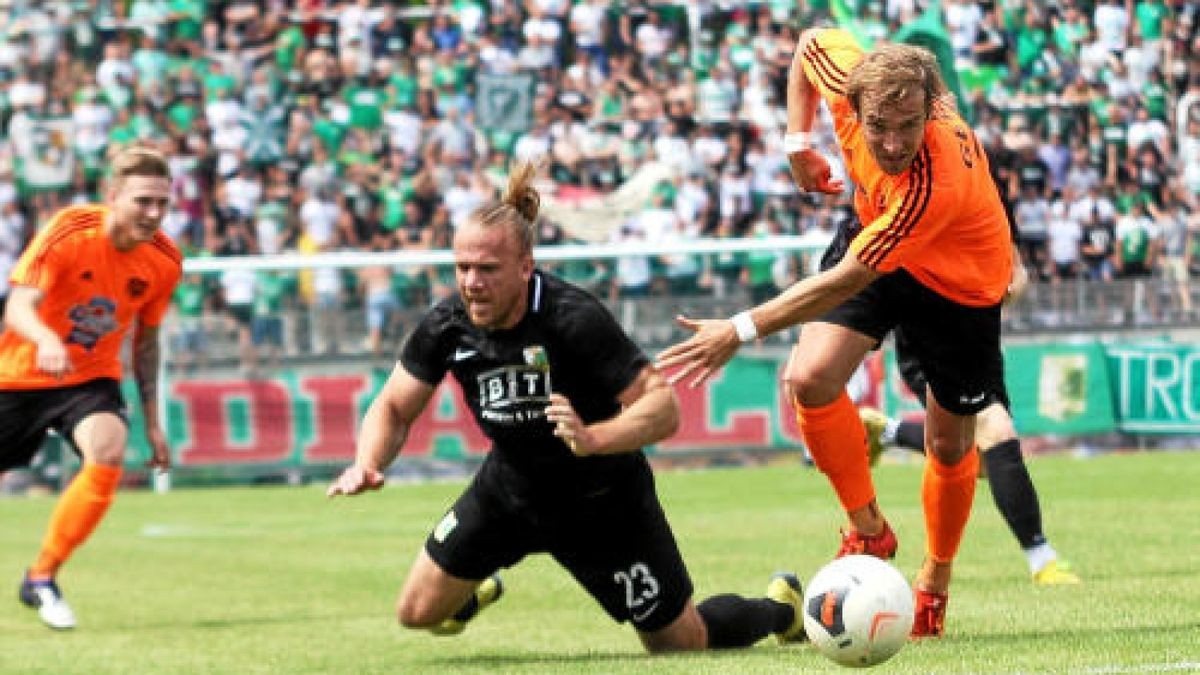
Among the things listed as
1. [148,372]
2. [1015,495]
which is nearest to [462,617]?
[1015,495]

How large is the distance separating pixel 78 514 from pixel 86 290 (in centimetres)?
112

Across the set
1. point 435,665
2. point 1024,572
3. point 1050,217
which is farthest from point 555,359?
point 1050,217

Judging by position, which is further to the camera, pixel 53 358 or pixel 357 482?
pixel 53 358

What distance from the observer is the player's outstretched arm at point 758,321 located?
7.28 m

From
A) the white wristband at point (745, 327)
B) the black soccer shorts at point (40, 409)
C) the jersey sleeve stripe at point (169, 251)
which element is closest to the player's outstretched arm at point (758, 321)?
the white wristband at point (745, 327)

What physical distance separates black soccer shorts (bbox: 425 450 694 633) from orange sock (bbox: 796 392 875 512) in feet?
2.68

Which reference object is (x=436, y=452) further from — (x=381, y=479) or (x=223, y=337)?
(x=381, y=479)

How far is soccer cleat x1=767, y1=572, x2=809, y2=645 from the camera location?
9.23m

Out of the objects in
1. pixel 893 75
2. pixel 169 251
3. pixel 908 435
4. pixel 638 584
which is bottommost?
pixel 908 435

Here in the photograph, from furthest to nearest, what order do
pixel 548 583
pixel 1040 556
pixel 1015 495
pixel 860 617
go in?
pixel 548 583 → pixel 1040 556 → pixel 1015 495 → pixel 860 617

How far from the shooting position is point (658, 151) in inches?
1012

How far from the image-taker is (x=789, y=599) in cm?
935

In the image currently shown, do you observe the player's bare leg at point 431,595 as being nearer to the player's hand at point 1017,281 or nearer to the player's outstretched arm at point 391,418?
the player's outstretched arm at point 391,418

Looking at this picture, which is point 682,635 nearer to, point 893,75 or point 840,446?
point 840,446
